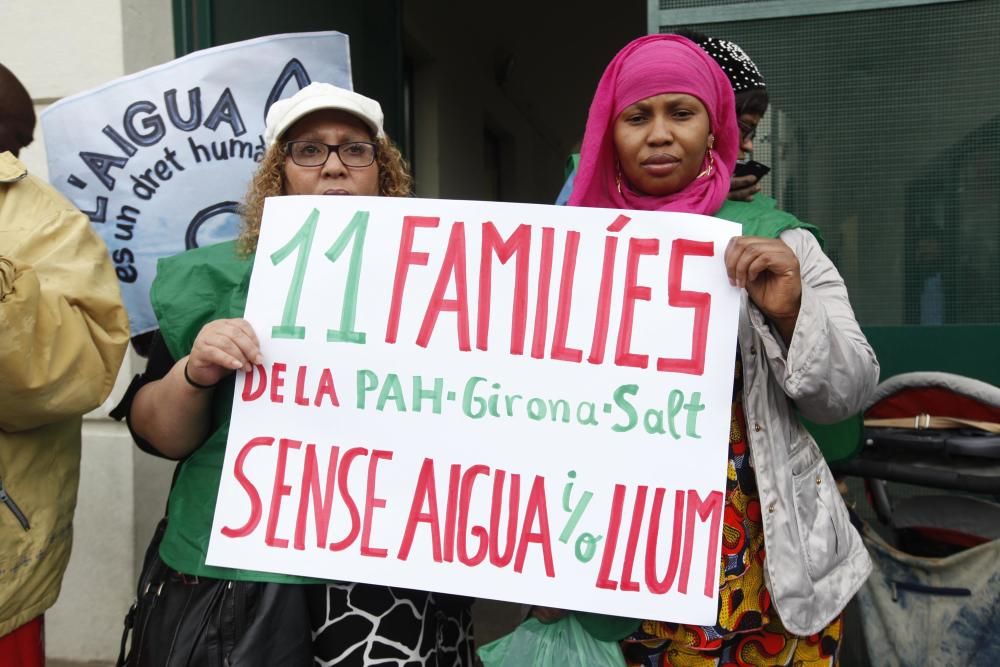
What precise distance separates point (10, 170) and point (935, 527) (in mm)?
2276

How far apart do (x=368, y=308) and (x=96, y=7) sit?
2.40 meters

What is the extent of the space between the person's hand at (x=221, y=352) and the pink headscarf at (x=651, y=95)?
2.27ft

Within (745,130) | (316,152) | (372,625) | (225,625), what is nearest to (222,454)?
(225,625)

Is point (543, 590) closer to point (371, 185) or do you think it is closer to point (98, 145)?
point (371, 185)

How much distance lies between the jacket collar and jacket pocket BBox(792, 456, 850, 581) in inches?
61.6

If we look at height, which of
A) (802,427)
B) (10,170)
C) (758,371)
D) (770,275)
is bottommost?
(802,427)

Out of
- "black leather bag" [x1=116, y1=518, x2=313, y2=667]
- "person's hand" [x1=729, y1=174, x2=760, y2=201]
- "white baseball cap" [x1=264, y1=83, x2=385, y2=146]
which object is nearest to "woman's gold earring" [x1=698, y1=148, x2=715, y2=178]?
"person's hand" [x1=729, y1=174, x2=760, y2=201]

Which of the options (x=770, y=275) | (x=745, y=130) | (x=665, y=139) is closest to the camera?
(x=770, y=275)

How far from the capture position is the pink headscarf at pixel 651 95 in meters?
1.46

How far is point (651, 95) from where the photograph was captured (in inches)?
57.8

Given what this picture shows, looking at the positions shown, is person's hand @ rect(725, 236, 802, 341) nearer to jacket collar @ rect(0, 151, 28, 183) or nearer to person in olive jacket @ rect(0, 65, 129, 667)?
person in olive jacket @ rect(0, 65, 129, 667)

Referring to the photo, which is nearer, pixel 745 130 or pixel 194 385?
pixel 194 385

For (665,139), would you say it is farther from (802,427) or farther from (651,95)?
(802,427)

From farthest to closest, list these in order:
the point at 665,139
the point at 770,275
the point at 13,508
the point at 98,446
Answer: the point at 98,446
the point at 13,508
the point at 665,139
the point at 770,275
